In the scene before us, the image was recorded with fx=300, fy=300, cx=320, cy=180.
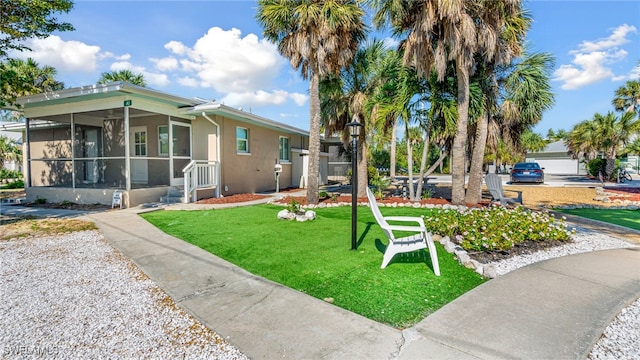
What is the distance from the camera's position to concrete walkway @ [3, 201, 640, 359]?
237 cm

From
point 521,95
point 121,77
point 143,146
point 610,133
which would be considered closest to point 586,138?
point 610,133

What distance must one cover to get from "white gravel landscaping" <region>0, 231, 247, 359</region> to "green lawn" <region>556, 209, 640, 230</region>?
10.0 meters

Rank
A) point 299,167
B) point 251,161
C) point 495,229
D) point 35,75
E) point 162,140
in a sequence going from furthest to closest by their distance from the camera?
point 299,167
point 35,75
point 251,161
point 162,140
point 495,229

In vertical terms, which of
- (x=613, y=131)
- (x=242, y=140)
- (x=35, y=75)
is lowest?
(x=242, y=140)

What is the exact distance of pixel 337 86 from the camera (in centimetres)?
1228

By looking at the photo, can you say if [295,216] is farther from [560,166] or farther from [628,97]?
[560,166]

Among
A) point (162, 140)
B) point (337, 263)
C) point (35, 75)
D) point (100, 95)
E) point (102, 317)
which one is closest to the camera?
point (102, 317)

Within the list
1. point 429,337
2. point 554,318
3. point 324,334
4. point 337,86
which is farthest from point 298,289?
point 337,86

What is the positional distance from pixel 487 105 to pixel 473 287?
900cm

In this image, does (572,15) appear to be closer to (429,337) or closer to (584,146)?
(429,337)

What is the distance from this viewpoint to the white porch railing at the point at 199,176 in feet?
34.9

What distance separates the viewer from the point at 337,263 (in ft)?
14.9

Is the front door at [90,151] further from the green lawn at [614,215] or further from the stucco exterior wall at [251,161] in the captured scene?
the green lawn at [614,215]

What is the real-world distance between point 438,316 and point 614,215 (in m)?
9.92
